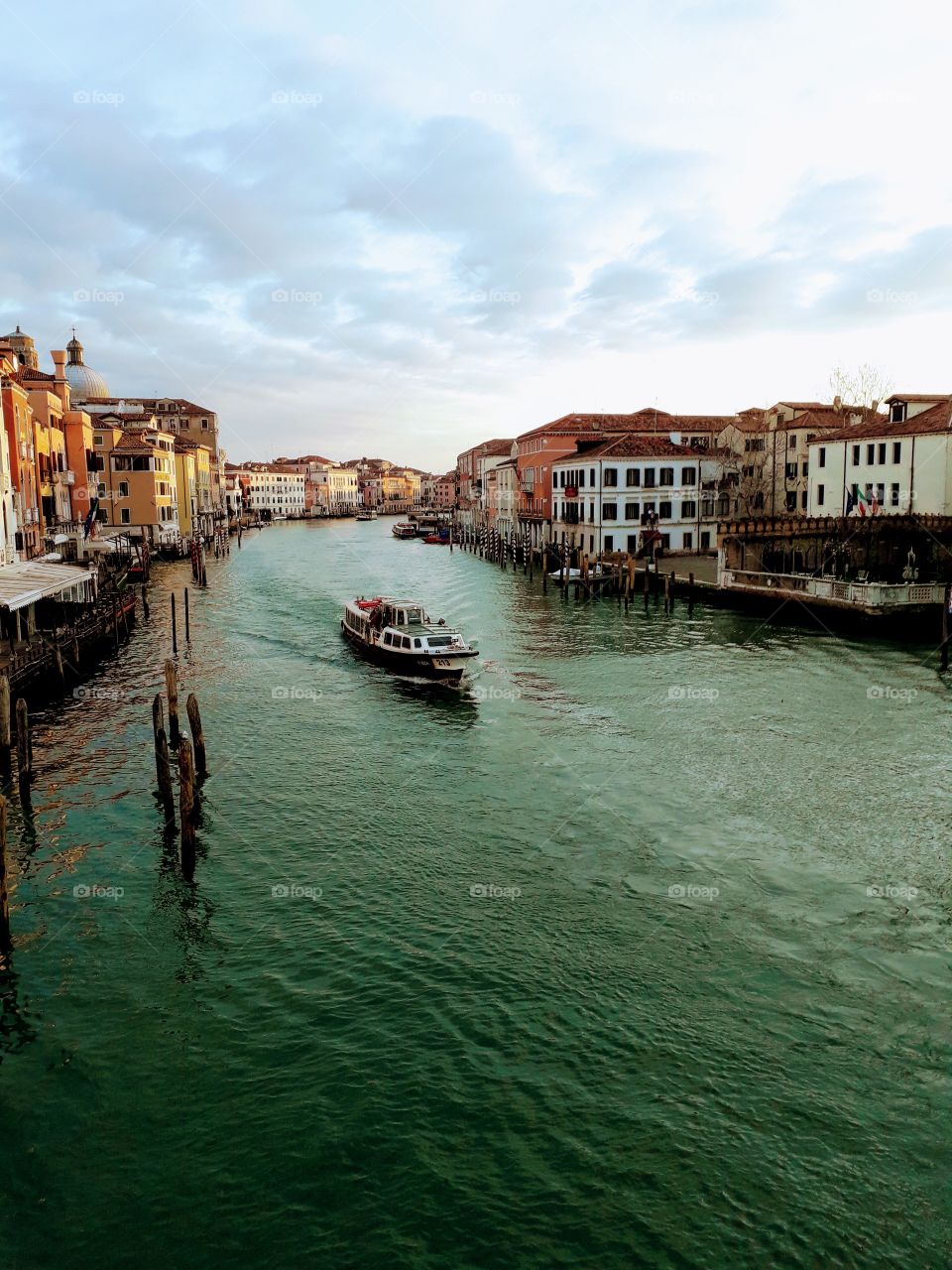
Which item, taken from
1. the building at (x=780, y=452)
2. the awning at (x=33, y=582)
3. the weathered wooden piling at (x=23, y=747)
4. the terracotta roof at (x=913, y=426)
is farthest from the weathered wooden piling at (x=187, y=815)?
the building at (x=780, y=452)

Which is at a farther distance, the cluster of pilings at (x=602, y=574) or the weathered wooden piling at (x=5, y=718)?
the cluster of pilings at (x=602, y=574)

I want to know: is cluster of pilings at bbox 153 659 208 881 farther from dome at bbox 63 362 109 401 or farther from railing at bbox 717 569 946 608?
dome at bbox 63 362 109 401

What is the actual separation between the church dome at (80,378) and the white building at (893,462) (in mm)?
65829

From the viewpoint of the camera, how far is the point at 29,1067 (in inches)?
438

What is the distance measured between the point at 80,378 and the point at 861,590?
246ft

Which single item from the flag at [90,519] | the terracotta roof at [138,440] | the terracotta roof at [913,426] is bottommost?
the flag at [90,519]

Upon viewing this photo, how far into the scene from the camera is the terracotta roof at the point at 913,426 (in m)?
45.8

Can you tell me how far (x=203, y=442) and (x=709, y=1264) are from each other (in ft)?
424

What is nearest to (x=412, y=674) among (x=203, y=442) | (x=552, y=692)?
(x=552, y=692)

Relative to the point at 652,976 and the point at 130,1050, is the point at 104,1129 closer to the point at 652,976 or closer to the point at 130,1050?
the point at 130,1050

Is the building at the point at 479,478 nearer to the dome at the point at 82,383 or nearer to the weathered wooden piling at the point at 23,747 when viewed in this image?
the dome at the point at 82,383

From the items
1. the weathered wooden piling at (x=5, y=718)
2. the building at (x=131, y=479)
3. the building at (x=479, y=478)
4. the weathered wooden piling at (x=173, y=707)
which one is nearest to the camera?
the weathered wooden piling at (x=5, y=718)

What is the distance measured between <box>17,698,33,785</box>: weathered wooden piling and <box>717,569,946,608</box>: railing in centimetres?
3229

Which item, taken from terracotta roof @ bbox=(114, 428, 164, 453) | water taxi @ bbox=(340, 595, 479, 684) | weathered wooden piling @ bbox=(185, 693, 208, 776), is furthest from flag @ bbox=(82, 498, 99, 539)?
weathered wooden piling @ bbox=(185, 693, 208, 776)
